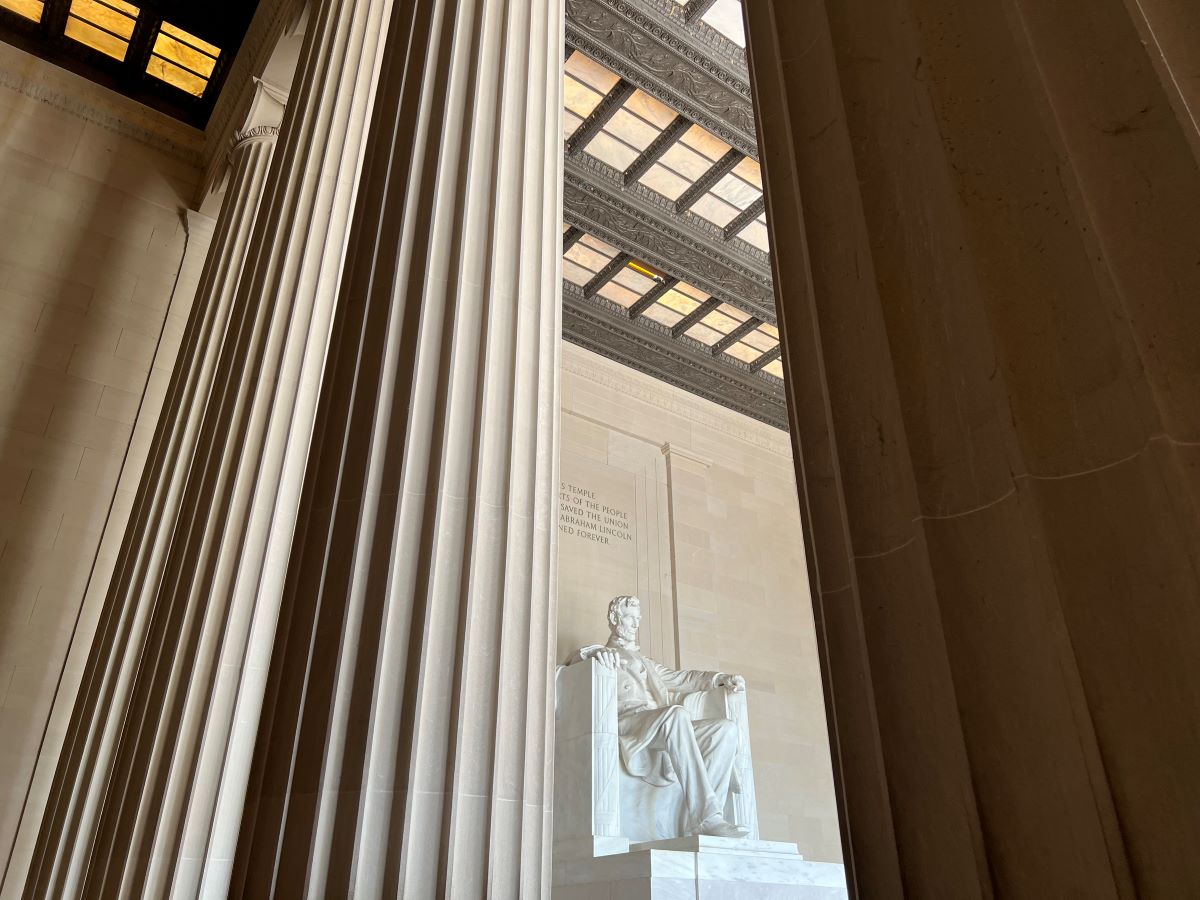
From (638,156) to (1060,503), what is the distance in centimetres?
1132

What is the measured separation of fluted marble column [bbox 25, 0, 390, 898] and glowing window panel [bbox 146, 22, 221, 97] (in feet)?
16.2

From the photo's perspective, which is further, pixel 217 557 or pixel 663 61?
pixel 663 61

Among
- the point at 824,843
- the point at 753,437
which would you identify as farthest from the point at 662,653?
the point at 753,437

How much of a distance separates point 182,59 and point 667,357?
8.29 meters

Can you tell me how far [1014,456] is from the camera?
1.34m

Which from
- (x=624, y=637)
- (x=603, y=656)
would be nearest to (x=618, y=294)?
(x=624, y=637)

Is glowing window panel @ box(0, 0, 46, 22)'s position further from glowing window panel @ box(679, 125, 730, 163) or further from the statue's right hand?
the statue's right hand

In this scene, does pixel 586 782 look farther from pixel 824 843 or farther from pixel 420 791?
pixel 824 843

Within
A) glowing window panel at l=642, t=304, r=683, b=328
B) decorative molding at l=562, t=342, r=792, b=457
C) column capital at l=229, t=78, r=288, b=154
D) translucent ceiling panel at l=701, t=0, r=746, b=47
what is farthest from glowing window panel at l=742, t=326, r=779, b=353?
column capital at l=229, t=78, r=288, b=154

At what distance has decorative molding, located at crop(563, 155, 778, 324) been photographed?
39.8 ft

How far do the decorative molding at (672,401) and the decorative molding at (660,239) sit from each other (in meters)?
2.33

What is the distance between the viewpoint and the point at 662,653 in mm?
13742

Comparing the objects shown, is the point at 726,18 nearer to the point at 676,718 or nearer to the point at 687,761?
the point at 676,718

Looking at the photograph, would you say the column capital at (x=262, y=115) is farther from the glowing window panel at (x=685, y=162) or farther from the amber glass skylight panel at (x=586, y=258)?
the glowing window panel at (x=685, y=162)
